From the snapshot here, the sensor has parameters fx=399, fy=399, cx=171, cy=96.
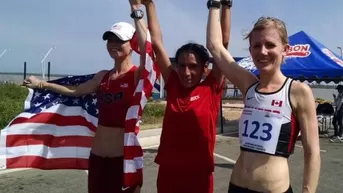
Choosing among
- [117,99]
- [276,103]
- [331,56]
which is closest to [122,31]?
[117,99]

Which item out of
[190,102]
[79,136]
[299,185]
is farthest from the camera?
[299,185]

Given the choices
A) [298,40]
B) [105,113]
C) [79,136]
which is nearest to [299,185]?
[79,136]

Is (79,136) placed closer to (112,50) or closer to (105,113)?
(105,113)

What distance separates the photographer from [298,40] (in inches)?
532

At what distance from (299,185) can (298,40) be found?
27.1 ft

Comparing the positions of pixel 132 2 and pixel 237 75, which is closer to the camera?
pixel 237 75

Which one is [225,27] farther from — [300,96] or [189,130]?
[300,96]

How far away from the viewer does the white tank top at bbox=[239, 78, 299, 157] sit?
2.25 metres

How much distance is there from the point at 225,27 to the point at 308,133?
1078 millimetres

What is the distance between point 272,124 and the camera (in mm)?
2268

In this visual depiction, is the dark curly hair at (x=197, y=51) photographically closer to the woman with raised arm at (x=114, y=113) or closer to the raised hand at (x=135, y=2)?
the woman with raised arm at (x=114, y=113)

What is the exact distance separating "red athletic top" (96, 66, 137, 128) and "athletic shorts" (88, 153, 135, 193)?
287mm

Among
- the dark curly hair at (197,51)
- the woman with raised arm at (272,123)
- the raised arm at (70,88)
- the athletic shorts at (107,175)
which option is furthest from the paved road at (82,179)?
the woman with raised arm at (272,123)

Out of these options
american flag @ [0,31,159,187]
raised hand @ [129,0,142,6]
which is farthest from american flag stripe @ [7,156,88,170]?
raised hand @ [129,0,142,6]
